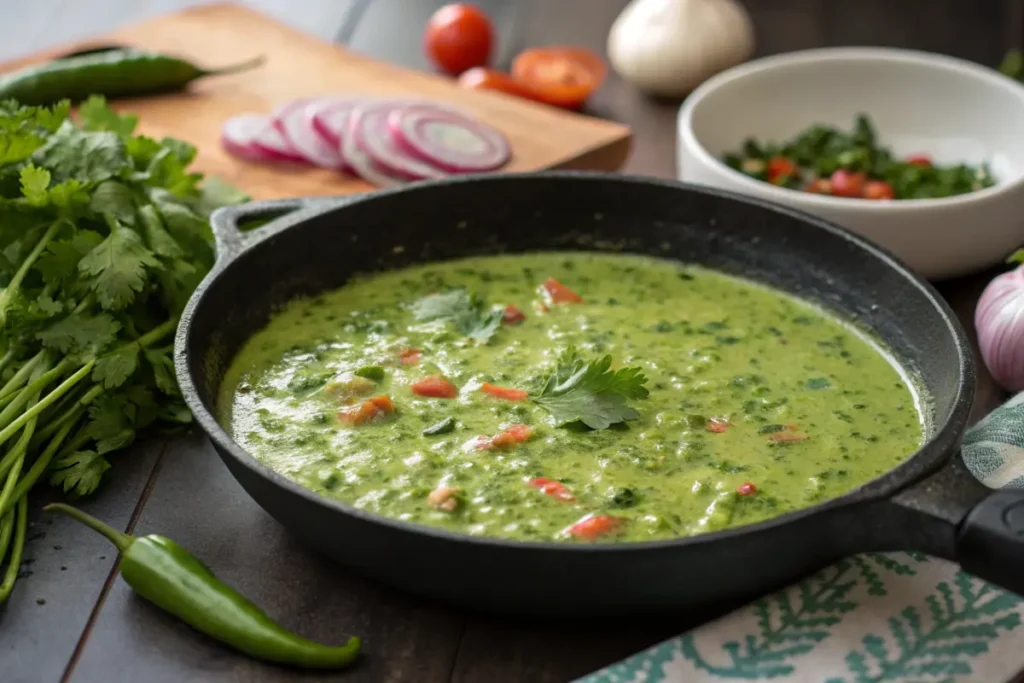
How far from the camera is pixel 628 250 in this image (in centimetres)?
319

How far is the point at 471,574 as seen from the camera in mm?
1965

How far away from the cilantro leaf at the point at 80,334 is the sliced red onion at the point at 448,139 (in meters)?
1.29

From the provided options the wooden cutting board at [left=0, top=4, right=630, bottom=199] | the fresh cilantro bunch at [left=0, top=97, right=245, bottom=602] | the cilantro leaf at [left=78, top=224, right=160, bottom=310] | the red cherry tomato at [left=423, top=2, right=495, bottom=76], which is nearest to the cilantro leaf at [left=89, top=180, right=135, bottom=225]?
the fresh cilantro bunch at [left=0, top=97, right=245, bottom=602]

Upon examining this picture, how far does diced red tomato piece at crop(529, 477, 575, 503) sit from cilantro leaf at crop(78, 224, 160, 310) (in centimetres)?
93

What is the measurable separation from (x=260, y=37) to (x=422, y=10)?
795mm

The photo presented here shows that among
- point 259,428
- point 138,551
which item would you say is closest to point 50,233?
point 259,428

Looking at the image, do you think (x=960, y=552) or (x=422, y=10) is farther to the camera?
(x=422, y=10)

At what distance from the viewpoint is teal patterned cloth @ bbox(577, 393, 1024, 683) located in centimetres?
196

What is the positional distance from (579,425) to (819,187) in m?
1.47

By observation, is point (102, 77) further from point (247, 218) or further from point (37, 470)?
point (37, 470)

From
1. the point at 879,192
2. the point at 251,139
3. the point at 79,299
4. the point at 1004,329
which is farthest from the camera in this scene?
the point at 251,139

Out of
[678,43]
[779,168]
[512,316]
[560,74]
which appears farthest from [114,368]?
[678,43]

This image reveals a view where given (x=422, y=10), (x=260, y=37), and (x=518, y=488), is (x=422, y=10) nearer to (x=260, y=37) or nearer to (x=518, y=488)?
(x=260, y=37)

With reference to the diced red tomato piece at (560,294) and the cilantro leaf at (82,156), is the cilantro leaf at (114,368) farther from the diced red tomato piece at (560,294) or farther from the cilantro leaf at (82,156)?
the diced red tomato piece at (560,294)
